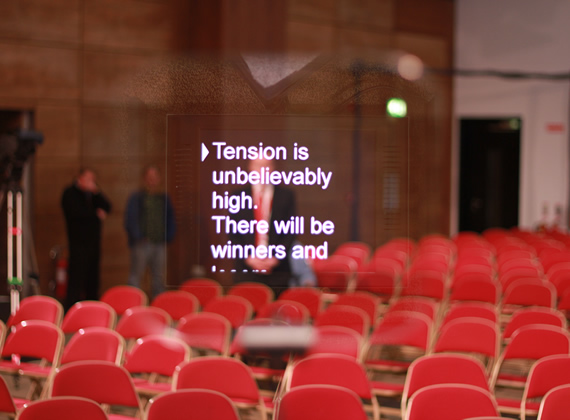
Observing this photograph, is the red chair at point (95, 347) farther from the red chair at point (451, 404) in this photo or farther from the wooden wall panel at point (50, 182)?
the wooden wall panel at point (50, 182)

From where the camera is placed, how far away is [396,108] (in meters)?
2.17

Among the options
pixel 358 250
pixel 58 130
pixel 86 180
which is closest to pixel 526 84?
pixel 58 130

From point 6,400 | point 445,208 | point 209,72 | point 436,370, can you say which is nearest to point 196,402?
point 6,400

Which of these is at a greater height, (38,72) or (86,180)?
(38,72)

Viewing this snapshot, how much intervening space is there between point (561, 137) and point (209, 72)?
1431cm

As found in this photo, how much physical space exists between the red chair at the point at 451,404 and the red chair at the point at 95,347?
2158mm

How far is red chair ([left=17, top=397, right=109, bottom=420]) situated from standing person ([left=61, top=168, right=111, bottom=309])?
5.32m

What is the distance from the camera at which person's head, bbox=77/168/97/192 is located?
8.57m

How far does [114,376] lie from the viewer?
4.18 metres

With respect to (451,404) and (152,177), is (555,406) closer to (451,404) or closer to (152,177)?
(451,404)

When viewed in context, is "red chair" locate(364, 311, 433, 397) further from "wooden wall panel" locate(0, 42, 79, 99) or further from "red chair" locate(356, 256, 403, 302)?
"wooden wall panel" locate(0, 42, 79, 99)

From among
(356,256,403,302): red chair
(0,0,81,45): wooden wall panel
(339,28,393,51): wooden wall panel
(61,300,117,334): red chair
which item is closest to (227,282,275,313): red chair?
(356,256,403,302): red chair

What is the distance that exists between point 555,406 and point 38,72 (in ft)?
24.9

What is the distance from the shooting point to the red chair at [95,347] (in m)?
4.97
